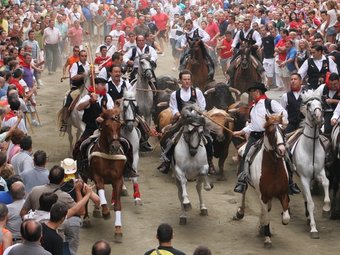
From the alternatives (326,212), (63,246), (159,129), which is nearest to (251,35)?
(159,129)

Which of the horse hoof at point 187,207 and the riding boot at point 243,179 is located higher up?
the riding boot at point 243,179

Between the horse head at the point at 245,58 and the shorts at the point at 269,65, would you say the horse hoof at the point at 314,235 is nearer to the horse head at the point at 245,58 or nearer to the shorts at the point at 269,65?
the horse head at the point at 245,58

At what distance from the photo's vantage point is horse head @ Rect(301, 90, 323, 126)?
15141 millimetres

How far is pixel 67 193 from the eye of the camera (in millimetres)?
11812

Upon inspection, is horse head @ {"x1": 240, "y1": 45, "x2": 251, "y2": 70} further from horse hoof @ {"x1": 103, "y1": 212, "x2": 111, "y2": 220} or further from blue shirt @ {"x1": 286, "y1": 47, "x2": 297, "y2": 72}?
horse hoof @ {"x1": 103, "y1": 212, "x2": 111, "y2": 220}

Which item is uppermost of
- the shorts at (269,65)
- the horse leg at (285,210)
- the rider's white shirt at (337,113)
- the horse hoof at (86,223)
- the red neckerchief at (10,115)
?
the rider's white shirt at (337,113)

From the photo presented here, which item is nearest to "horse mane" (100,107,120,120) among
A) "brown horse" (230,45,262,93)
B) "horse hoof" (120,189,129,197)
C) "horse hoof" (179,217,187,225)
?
"horse hoof" (179,217,187,225)

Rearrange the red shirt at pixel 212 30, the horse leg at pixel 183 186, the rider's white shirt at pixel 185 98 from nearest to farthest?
1. the horse leg at pixel 183 186
2. the rider's white shirt at pixel 185 98
3. the red shirt at pixel 212 30

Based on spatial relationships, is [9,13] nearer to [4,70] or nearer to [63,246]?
[4,70]

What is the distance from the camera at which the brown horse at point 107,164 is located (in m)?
15.1

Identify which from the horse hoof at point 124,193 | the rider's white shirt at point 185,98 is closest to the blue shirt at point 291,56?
the rider's white shirt at point 185,98

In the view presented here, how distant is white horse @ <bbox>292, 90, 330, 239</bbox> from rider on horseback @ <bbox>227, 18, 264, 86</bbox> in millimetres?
6817

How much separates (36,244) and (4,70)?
1185 cm

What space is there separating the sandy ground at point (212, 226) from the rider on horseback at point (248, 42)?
3608mm
